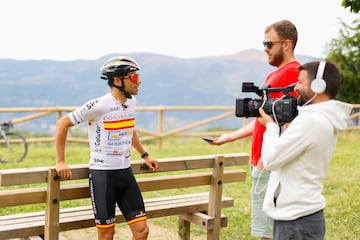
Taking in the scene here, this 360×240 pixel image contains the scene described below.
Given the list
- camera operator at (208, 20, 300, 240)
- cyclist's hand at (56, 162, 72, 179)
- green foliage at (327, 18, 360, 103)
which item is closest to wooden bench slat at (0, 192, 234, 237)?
cyclist's hand at (56, 162, 72, 179)

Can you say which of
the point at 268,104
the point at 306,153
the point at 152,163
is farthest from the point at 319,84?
the point at 152,163

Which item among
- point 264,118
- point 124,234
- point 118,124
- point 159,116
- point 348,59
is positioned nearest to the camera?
point 264,118

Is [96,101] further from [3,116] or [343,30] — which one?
[343,30]

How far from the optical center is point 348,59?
24953 mm

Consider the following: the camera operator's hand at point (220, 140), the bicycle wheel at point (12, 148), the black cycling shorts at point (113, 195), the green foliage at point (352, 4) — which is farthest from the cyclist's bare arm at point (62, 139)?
the bicycle wheel at point (12, 148)

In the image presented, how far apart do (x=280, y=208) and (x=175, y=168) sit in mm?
1428

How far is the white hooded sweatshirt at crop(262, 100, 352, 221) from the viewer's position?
2.91 m

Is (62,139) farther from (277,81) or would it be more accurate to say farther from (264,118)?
(277,81)

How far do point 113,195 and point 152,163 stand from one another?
1.47 ft

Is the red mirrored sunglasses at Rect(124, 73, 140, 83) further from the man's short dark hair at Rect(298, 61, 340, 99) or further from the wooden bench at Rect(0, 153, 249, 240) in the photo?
the man's short dark hair at Rect(298, 61, 340, 99)

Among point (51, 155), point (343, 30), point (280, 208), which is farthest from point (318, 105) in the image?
point (343, 30)

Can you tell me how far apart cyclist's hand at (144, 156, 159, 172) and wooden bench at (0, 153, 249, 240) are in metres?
0.05

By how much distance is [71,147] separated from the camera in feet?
46.8

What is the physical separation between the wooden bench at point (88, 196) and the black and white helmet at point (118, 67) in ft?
2.11
